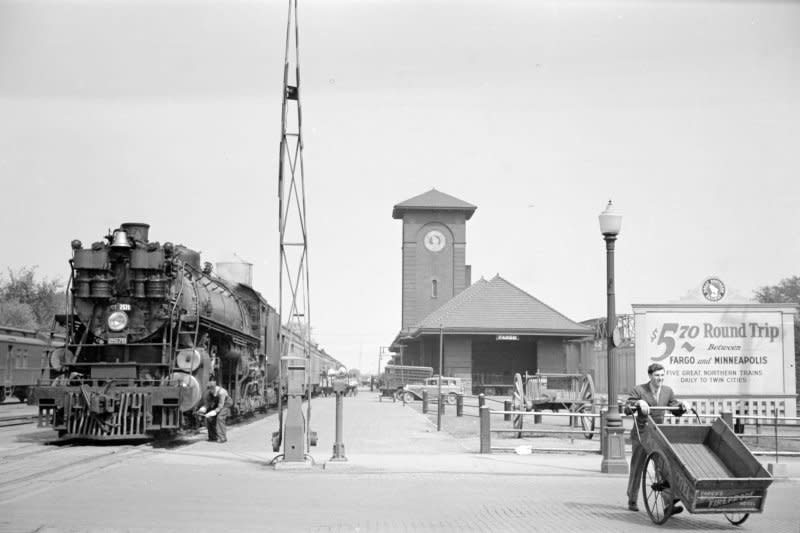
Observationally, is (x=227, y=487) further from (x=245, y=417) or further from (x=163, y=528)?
(x=245, y=417)

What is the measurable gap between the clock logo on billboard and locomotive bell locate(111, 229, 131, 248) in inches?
467

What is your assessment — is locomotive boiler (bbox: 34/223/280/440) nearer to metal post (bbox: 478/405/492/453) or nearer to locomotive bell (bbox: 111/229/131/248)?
locomotive bell (bbox: 111/229/131/248)

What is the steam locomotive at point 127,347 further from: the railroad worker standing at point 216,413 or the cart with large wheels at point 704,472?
the cart with large wheels at point 704,472

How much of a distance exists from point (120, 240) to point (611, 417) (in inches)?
390

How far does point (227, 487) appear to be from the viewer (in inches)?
451

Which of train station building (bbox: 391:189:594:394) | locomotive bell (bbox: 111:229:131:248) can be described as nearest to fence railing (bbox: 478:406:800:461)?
locomotive bell (bbox: 111:229:131:248)

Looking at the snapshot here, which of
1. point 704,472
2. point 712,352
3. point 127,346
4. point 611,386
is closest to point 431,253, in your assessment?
point 712,352

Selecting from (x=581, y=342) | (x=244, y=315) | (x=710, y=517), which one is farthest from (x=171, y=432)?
(x=581, y=342)

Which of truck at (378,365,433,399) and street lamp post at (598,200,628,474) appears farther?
truck at (378,365,433,399)

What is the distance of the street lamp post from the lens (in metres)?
13.8

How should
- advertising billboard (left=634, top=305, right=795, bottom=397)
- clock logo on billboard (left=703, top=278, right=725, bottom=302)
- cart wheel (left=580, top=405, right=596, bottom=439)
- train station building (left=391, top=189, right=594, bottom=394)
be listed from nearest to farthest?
advertising billboard (left=634, top=305, right=795, bottom=397)
clock logo on billboard (left=703, top=278, right=725, bottom=302)
cart wheel (left=580, top=405, right=596, bottom=439)
train station building (left=391, top=189, right=594, bottom=394)

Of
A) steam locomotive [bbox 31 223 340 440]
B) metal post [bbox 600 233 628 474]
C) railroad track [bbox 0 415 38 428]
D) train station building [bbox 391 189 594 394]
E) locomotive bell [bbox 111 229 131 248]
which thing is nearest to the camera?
metal post [bbox 600 233 628 474]

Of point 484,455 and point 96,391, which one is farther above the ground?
point 96,391

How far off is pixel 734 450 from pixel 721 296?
10.8 meters
